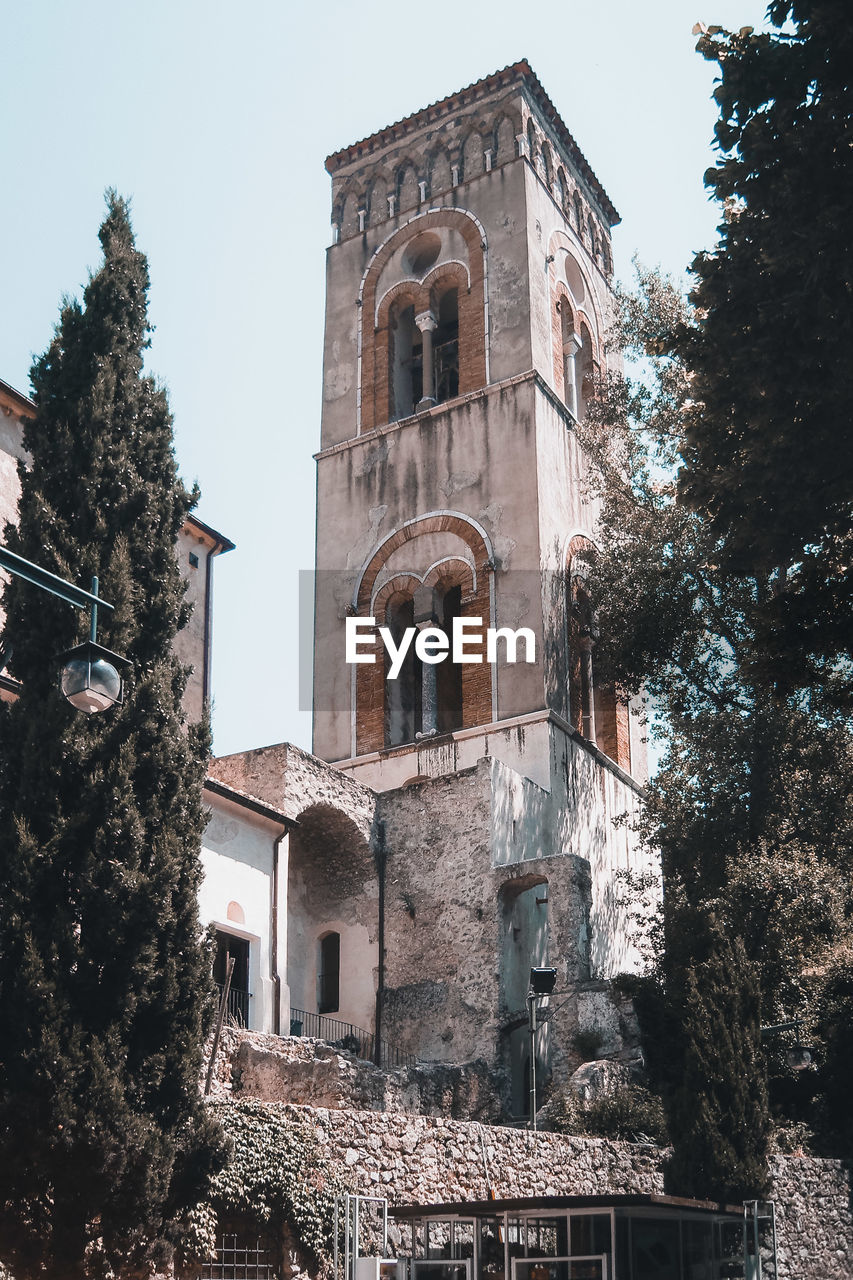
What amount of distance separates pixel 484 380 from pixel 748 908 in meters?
13.3

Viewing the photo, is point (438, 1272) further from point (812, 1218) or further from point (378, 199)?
point (378, 199)

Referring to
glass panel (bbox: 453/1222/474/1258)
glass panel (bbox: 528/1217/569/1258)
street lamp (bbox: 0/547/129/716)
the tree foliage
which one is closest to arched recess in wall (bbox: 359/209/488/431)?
glass panel (bbox: 453/1222/474/1258)

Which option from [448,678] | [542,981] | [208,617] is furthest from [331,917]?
[542,981]

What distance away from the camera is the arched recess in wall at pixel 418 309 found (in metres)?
32.7

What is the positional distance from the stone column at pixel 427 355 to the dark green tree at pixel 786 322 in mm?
19553

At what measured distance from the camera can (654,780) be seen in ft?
84.0

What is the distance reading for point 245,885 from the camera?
21.0 m

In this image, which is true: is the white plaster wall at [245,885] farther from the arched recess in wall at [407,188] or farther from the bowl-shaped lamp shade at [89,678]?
the arched recess in wall at [407,188]

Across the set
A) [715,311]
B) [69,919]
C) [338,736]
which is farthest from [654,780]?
[69,919]

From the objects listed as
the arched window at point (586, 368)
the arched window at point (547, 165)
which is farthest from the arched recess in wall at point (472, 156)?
the arched window at point (586, 368)

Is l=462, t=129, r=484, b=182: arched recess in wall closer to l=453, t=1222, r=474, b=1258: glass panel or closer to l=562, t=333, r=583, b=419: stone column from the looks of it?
l=562, t=333, r=583, b=419: stone column

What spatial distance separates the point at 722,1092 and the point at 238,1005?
6.57 meters

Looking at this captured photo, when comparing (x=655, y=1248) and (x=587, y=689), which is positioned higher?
(x=587, y=689)

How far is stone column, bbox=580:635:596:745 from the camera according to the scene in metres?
30.0
